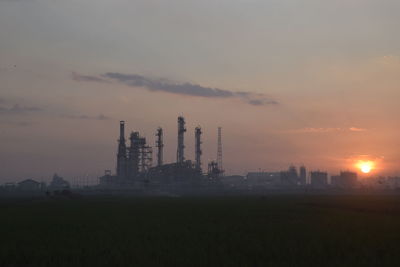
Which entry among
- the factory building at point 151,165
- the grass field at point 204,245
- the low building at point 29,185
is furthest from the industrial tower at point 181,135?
the grass field at point 204,245

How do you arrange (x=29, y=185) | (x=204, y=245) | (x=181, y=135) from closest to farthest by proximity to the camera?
(x=204, y=245)
(x=181, y=135)
(x=29, y=185)

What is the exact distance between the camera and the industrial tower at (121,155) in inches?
5295

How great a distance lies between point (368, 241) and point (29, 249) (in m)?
13.6

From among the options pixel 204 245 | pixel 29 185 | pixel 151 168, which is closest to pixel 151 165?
pixel 151 168

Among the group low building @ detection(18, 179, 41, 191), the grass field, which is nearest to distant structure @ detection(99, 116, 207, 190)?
low building @ detection(18, 179, 41, 191)

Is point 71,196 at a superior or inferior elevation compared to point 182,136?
inferior

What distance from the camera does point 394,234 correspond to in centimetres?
2450

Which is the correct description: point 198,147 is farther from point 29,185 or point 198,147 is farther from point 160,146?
point 29,185

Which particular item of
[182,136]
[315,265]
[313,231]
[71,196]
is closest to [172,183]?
[182,136]

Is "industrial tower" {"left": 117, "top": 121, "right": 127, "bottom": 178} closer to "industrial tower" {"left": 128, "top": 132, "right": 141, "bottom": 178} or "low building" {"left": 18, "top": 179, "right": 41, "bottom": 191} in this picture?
"industrial tower" {"left": 128, "top": 132, "right": 141, "bottom": 178}

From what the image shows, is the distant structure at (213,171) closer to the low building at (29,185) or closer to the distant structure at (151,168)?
the distant structure at (151,168)

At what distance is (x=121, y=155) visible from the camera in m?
136

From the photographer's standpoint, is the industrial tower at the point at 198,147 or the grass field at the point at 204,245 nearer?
the grass field at the point at 204,245

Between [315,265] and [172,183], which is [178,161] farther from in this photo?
[315,265]
